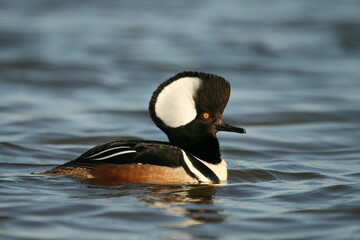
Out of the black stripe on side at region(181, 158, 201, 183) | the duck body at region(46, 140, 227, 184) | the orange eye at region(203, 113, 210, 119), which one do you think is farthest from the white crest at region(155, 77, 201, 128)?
the black stripe on side at region(181, 158, 201, 183)

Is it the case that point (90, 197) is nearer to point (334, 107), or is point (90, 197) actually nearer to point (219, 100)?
point (219, 100)

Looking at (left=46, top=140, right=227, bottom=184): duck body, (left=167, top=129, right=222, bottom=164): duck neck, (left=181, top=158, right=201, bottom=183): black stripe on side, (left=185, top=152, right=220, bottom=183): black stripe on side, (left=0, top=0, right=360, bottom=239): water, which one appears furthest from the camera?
(left=167, top=129, right=222, bottom=164): duck neck

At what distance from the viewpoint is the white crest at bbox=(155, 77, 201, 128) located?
7.98 m

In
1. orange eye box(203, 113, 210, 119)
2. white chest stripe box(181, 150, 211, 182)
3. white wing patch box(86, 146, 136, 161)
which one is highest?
orange eye box(203, 113, 210, 119)

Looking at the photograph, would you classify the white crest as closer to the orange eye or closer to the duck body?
the orange eye

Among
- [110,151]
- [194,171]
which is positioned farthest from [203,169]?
[110,151]

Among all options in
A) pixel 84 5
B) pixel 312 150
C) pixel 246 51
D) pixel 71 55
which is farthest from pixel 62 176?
pixel 84 5

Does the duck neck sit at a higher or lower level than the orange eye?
lower

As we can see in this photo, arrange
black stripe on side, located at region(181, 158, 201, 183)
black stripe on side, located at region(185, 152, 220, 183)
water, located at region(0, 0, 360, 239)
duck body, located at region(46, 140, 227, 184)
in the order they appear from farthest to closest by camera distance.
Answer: black stripe on side, located at region(185, 152, 220, 183) → black stripe on side, located at region(181, 158, 201, 183) → duck body, located at region(46, 140, 227, 184) → water, located at region(0, 0, 360, 239)

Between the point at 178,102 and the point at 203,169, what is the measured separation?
845 mm

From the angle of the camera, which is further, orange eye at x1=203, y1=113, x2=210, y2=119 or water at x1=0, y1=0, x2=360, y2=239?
orange eye at x1=203, y1=113, x2=210, y2=119

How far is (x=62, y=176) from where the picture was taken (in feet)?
26.6

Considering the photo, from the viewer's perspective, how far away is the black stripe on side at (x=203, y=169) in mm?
8195

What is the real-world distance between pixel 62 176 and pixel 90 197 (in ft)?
2.01
